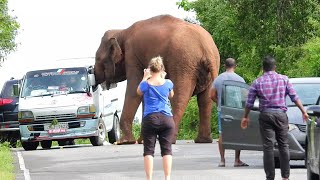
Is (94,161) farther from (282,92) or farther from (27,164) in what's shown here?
(282,92)

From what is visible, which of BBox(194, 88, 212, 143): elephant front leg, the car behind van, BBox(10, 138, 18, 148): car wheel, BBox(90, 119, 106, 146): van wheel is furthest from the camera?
BBox(10, 138, 18, 148): car wheel

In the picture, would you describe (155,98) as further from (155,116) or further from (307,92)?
(307,92)

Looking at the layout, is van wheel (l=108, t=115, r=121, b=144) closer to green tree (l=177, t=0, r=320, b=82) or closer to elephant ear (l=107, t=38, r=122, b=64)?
elephant ear (l=107, t=38, r=122, b=64)

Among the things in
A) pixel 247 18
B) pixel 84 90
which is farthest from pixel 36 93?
pixel 247 18

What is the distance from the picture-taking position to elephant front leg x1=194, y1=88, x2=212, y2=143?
34.1 metres

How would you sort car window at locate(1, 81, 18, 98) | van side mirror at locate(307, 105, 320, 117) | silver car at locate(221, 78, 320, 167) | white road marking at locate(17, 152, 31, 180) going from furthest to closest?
car window at locate(1, 81, 18, 98) < silver car at locate(221, 78, 320, 167) < white road marking at locate(17, 152, 31, 180) < van side mirror at locate(307, 105, 320, 117)

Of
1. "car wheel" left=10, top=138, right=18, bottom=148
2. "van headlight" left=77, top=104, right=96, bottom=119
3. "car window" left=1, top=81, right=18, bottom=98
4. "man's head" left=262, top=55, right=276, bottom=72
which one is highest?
"man's head" left=262, top=55, right=276, bottom=72

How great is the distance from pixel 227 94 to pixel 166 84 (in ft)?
15.2

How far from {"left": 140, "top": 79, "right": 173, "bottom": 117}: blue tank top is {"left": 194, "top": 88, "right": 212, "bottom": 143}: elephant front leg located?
1592 centimetres

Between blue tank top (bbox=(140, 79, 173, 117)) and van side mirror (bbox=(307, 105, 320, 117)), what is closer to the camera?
van side mirror (bbox=(307, 105, 320, 117))

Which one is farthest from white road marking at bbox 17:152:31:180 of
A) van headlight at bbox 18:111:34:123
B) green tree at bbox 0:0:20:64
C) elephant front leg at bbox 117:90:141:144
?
green tree at bbox 0:0:20:64

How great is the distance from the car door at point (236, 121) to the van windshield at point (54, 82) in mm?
12692

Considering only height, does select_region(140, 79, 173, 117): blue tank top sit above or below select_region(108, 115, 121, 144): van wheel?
above

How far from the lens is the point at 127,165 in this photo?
24.1 metres
